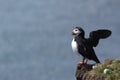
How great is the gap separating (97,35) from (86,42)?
2.58 ft

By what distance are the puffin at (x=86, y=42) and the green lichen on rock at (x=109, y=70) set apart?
4.25 ft

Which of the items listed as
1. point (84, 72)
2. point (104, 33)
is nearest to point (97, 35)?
point (104, 33)

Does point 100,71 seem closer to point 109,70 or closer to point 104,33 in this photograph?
point 109,70

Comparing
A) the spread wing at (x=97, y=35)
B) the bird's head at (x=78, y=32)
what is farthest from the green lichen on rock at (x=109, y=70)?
the bird's head at (x=78, y=32)

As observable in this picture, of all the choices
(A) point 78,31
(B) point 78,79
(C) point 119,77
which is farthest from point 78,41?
(C) point 119,77

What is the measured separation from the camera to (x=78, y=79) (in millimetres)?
23375

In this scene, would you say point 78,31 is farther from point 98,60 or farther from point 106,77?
point 106,77

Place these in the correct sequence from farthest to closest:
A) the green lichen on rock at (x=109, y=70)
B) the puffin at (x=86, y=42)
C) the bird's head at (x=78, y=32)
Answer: the bird's head at (x=78, y=32), the puffin at (x=86, y=42), the green lichen on rock at (x=109, y=70)

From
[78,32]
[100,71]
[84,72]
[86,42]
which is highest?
[78,32]

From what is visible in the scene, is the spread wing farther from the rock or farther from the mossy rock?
the rock

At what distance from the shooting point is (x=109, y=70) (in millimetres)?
21953

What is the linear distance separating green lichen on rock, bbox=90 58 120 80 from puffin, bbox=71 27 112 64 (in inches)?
51.0

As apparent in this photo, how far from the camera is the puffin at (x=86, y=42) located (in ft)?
79.5

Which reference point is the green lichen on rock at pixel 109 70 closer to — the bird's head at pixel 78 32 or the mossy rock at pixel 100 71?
the mossy rock at pixel 100 71
